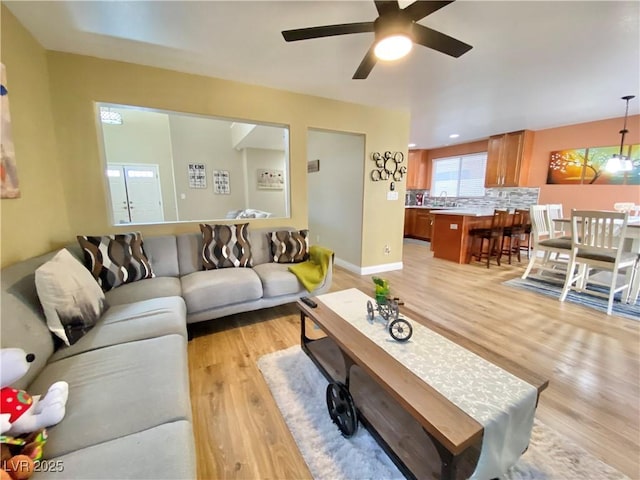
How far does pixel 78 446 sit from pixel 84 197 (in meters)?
2.33

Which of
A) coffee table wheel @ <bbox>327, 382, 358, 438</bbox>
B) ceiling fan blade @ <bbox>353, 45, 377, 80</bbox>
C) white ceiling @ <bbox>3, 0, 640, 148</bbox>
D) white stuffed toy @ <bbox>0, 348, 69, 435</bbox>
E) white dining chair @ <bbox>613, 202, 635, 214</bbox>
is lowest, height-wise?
coffee table wheel @ <bbox>327, 382, 358, 438</bbox>

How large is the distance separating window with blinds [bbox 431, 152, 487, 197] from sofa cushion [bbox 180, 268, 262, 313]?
5.82m

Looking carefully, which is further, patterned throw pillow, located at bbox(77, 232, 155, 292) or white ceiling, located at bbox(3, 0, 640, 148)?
patterned throw pillow, located at bbox(77, 232, 155, 292)

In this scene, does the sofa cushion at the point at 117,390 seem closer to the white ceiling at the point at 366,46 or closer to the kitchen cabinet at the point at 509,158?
the white ceiling at the point at 366,46

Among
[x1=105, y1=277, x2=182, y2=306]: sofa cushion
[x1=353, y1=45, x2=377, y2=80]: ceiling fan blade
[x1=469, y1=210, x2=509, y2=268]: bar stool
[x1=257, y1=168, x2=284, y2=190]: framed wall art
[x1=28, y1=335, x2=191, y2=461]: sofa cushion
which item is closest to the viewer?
[x1=28, y1=335, x2=191, y2=461]: sofa cushion

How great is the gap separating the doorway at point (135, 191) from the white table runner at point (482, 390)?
6.02 meters

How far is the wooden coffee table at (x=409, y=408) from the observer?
0.87 meters

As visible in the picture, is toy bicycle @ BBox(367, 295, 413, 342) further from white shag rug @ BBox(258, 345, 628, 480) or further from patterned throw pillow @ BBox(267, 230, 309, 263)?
patterned throw pillow @ BBox(267, 230, 309, 263)

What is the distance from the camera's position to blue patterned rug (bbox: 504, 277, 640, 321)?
2695 millimetres

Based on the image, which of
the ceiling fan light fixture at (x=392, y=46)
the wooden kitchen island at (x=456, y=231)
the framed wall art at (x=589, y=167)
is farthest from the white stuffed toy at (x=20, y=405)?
the framed wall art at (x=589, y=167)

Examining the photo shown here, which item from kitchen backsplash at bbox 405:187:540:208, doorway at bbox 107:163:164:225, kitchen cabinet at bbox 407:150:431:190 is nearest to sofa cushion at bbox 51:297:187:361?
doorway at bbox 107:163:164:225

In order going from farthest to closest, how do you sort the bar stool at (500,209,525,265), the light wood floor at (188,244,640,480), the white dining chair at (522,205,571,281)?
the bar stool at (500,209,525,265), the white dining chair at (522,205,571,281), the light wood floor at (188,244,640,480)

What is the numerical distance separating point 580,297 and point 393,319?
2.99 meters

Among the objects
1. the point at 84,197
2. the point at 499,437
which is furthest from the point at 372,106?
the point at 499,437
